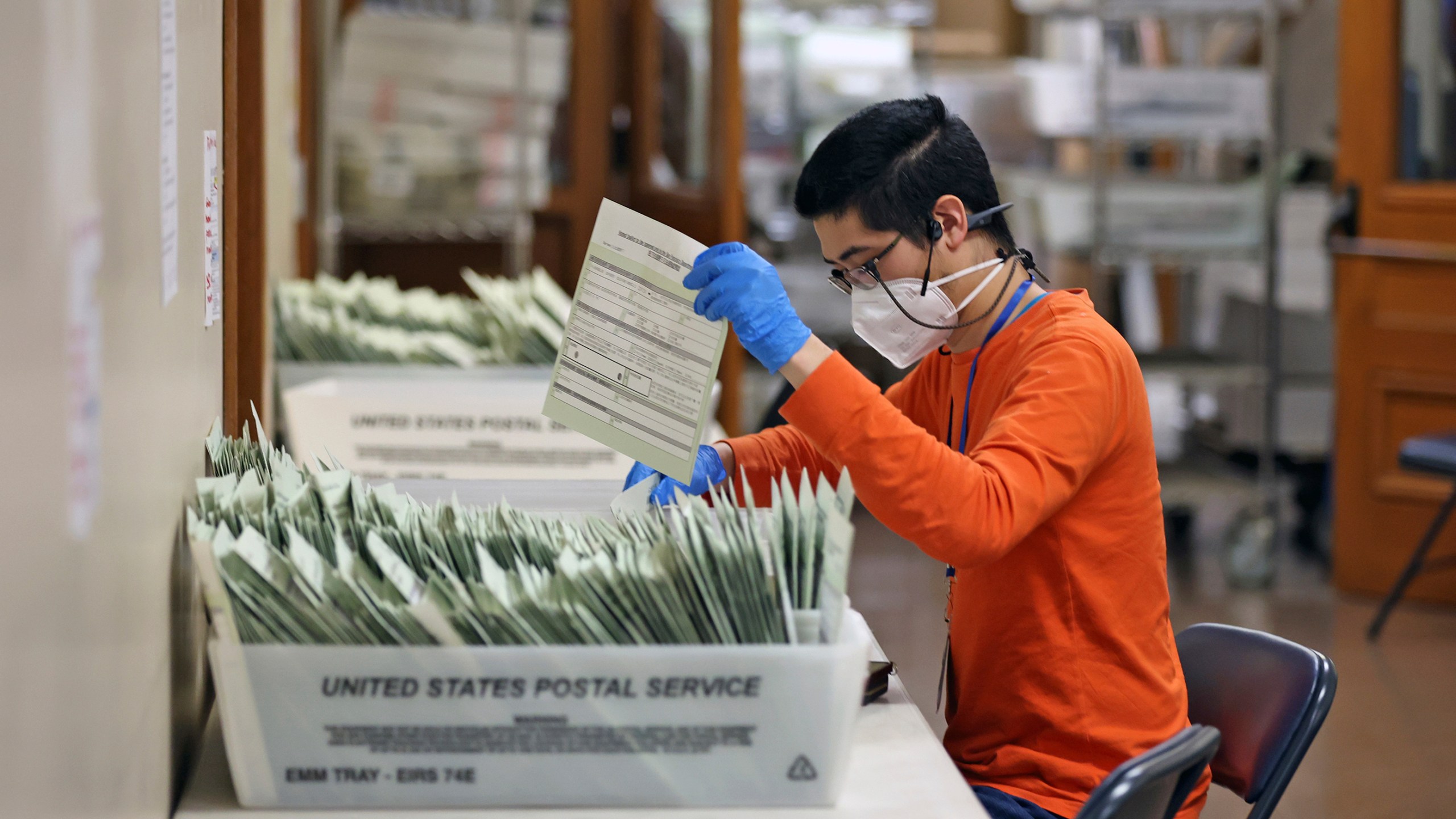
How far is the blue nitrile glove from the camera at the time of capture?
3.78 feet

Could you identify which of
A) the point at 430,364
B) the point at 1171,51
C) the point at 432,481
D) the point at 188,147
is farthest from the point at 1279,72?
the point at 188,147

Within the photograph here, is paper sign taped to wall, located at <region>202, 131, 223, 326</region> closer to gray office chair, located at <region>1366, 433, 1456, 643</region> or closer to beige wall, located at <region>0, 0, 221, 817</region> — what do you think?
beige wall, located at <region>0, 0, 221, 817</region>

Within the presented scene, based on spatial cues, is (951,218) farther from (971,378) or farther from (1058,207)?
(1058,207)

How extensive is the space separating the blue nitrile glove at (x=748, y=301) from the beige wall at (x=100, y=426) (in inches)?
16.1

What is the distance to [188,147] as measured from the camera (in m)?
1.05

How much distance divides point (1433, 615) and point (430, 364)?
283 cm

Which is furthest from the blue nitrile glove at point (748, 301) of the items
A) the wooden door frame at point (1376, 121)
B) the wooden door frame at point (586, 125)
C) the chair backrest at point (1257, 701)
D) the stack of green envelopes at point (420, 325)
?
the wooden door frame at point (586, 125)

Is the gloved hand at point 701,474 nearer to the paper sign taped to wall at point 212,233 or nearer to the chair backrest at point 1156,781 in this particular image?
the paper sign taped to wall at point 212,233

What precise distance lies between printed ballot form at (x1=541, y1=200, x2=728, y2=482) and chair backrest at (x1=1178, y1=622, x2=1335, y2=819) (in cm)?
62

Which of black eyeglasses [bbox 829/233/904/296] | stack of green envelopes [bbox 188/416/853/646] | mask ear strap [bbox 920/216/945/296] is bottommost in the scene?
stack of green envelopes [bbox 188/416/853/646]

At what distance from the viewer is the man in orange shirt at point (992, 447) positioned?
116cm

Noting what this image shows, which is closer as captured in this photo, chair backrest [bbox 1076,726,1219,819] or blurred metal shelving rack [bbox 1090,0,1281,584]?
chair backrest [bbox 1076,726,1219,819]

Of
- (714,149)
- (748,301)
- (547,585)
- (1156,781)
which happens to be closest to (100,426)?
(547,585)

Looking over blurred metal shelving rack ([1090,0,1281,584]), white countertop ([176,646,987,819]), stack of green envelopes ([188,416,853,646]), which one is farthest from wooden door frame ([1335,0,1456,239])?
stack of green envelopes ([188,416,853,646])
